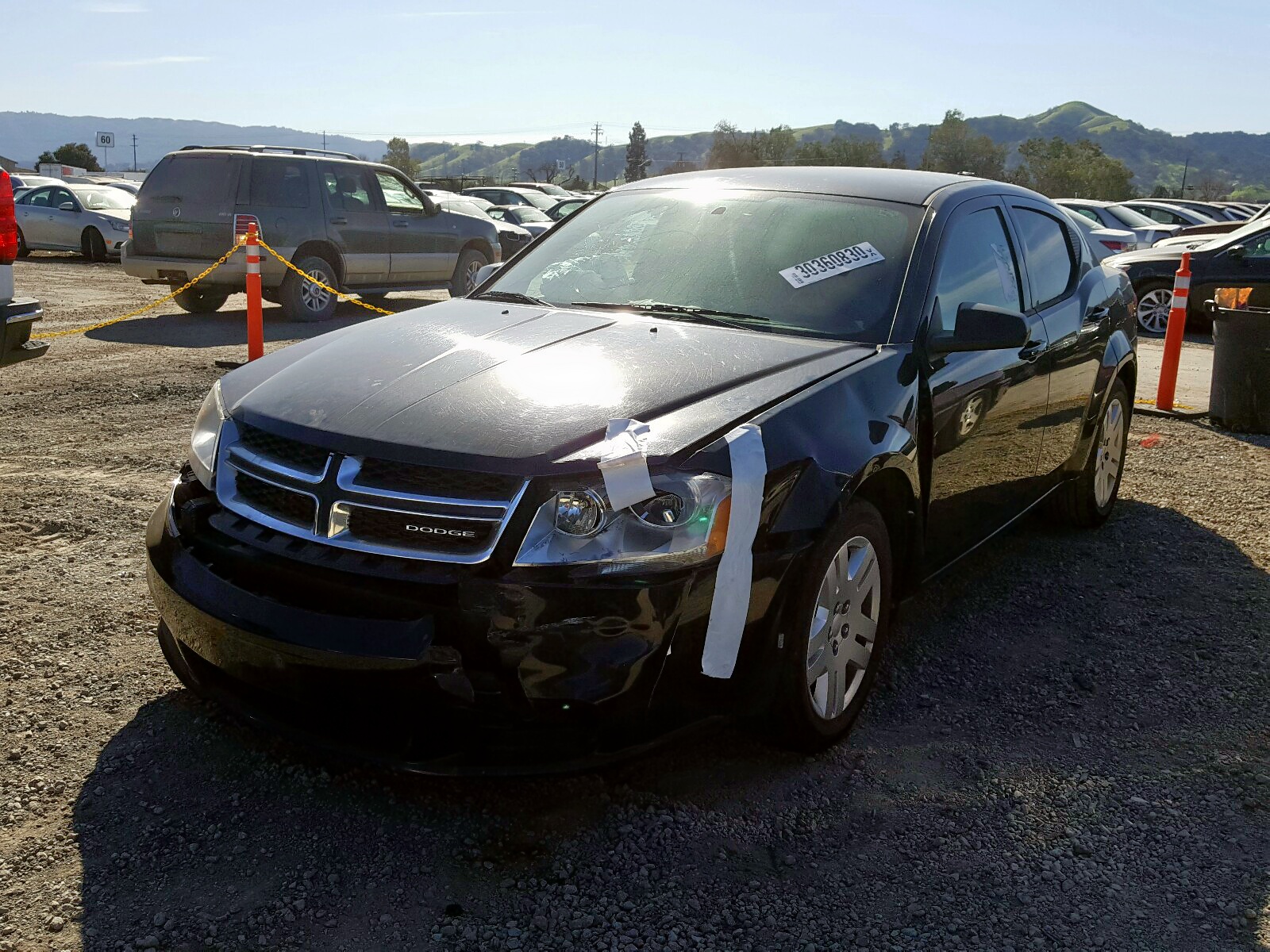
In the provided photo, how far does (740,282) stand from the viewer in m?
3.97

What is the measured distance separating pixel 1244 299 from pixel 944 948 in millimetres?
8796

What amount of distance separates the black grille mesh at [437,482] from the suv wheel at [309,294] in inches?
426

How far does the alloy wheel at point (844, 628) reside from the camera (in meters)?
3.19

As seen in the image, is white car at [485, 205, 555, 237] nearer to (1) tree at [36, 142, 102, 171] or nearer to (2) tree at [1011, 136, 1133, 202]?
(1) tree at [36, 142, 102, 171]

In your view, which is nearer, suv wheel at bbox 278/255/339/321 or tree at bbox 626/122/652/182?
suv wheel at bbox 278/255/339/321

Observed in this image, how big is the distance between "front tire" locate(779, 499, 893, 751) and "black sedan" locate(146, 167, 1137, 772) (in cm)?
1

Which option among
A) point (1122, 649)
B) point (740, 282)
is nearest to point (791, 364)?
point (740, 282)

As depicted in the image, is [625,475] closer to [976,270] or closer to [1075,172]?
[976,270]

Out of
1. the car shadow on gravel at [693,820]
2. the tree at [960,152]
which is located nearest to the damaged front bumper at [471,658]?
the car shadow on gravel at [693,820]

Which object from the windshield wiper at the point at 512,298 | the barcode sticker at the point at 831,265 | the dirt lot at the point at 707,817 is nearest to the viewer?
the dirt lot at the point at 707,817

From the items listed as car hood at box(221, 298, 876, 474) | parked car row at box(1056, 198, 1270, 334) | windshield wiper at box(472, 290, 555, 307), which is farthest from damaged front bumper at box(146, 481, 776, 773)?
parked car row at box(1056, 198, 1270, 334)

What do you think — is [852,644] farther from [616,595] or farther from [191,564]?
[191,564]

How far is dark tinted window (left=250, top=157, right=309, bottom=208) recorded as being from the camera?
13.0m

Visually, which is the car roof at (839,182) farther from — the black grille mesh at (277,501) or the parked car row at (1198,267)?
the parked car row at (1198,267)
